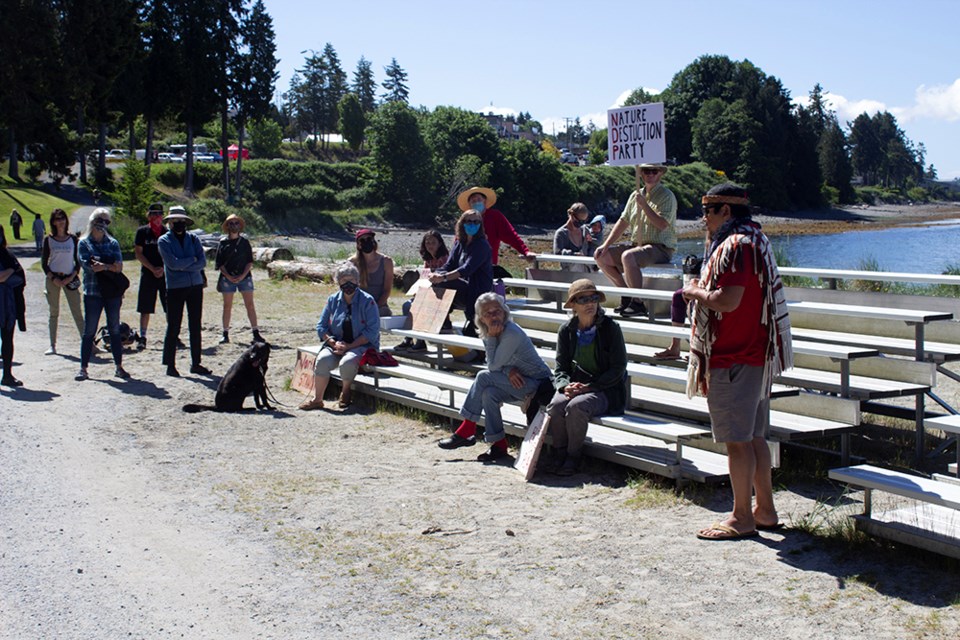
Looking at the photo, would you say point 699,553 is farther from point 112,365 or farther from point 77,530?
point 112,365

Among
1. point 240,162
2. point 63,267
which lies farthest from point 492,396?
point 240,162

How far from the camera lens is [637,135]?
30.3ft

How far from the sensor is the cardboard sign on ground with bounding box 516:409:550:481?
692cm

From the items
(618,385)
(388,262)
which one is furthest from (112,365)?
(618,385)

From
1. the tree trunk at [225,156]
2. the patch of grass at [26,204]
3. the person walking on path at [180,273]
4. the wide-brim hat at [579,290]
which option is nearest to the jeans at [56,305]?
the person walking on path at [180,273]

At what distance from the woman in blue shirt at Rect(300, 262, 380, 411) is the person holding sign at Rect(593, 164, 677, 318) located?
232 cm

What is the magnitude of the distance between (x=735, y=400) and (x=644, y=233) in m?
4.56

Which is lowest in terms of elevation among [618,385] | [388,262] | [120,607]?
[120,607]

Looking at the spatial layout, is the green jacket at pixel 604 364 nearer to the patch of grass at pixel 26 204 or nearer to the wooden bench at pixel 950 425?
the wooden bench at pixel 950 425

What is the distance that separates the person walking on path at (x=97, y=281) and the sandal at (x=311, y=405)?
2458 mm

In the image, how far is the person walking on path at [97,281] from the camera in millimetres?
10539

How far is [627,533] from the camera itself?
18.6 ft

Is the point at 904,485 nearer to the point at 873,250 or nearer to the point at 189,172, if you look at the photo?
the point at 873,250

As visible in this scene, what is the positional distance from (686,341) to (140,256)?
22.7 feet
